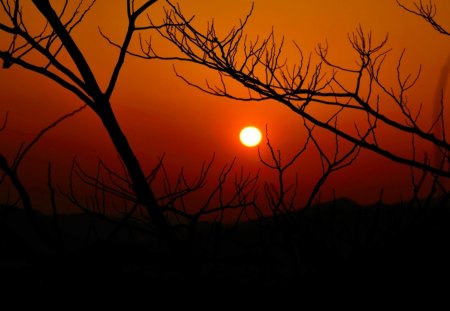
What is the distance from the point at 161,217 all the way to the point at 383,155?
8.52 feet

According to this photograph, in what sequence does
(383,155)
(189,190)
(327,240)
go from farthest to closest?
(383,155) < (189,190) < (327,240)

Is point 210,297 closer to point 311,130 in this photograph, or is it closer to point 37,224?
point 37,224

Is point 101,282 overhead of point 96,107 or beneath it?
beneath

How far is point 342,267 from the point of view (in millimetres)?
3014

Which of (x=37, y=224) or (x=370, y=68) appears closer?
(x=37, y=224)

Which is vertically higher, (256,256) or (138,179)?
(138,179)

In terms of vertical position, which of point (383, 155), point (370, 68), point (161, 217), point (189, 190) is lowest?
point (161, 217)

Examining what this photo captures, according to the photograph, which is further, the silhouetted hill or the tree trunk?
the tree trunk

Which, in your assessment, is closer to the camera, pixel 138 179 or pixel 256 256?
pixel 256 256

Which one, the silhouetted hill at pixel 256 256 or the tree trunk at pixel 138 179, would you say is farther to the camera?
the tree trunk at pixel 138 179

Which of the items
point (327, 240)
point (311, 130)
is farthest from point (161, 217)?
point (311, 130)

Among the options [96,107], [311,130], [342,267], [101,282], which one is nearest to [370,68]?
[311,130]

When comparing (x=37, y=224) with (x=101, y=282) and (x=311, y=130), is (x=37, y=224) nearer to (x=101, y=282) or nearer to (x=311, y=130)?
(x=101, y=282)

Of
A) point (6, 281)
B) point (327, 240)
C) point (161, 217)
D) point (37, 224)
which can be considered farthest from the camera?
point (327, 240)
